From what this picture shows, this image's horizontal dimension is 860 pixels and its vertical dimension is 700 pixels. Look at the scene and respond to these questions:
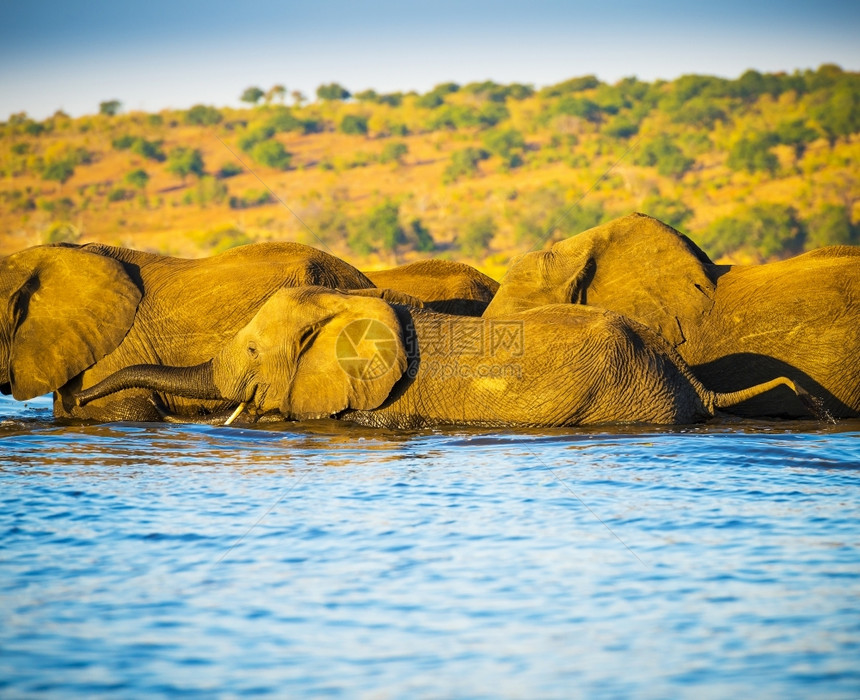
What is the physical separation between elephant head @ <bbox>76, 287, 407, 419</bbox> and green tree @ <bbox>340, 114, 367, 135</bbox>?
159 ft

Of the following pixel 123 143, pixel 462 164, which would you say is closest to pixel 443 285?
pixel 462 164

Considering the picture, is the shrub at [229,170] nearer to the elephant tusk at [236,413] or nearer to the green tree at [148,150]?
the green tree at [148,150]

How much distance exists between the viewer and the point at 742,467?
7.05 m

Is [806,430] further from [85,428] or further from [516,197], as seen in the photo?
Answer: [516,197]

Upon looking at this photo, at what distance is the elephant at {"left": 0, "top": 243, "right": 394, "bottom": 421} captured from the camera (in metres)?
9.33

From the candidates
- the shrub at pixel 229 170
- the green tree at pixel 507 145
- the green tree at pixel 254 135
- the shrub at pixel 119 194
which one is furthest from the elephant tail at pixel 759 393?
the green tree at pixel 254 135

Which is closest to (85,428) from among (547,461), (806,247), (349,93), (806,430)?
(547,461)

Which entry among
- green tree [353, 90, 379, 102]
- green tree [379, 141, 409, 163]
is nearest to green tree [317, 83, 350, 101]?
green tree [353, 90, 379, 102]

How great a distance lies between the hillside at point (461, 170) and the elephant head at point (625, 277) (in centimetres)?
2073

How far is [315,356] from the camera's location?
27.3ft

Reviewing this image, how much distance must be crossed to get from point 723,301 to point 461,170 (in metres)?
39.4

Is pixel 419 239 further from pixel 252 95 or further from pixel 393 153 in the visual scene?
pixel 252 95

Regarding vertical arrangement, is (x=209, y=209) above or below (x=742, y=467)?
above

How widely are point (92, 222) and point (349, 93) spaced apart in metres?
28.0
